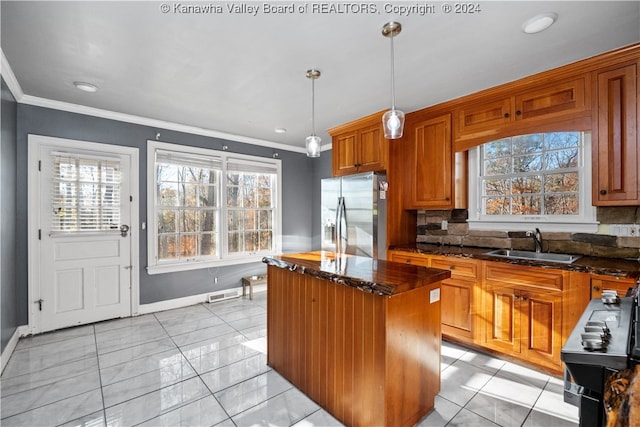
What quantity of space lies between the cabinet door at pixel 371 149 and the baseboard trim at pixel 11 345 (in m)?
A: 3.87

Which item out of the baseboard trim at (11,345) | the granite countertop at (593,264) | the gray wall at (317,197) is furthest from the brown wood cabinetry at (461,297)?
the baseboard trim at (11,345)

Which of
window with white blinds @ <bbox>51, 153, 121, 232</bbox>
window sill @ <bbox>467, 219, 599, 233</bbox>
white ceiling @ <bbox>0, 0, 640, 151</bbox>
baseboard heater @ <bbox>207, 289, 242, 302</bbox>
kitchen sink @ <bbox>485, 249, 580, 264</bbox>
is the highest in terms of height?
white ceiling @ <bbox>0, 0, 640, 151</bbox>

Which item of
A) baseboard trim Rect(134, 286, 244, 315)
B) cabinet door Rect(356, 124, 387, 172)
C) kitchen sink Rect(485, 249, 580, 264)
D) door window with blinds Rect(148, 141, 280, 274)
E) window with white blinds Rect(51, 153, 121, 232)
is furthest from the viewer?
door window with blinds Rect(148, 141, 280, 274)

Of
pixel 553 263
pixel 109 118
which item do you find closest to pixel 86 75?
Answer: pixel 109 118

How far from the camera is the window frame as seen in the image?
2617 millimetres

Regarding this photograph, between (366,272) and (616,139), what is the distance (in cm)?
217

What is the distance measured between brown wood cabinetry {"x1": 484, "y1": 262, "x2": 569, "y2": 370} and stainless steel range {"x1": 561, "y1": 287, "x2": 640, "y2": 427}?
1.41m

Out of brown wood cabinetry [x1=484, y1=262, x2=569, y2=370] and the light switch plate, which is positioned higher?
the light switch plate

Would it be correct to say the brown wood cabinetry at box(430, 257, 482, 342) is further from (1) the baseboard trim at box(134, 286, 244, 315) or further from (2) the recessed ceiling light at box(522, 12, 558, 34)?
(1) the baseboard trim at box(134, 286, 244, 315)

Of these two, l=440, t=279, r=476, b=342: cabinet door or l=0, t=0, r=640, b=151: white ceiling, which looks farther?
l=440, t=279, r=476, b=342: cabinet door

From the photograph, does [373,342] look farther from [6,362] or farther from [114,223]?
[114,223]

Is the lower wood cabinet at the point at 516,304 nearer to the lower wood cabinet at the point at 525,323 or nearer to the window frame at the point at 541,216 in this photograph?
the lower wood cabinet at the point at 525,323

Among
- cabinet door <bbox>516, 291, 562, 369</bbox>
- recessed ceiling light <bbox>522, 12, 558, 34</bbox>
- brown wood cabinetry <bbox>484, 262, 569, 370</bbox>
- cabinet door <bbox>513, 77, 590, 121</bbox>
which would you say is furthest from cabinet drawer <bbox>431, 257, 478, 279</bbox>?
recessed ceiling light <bbox>522, 12, 558, 34</bbox>

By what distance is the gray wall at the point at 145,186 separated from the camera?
3.10m
